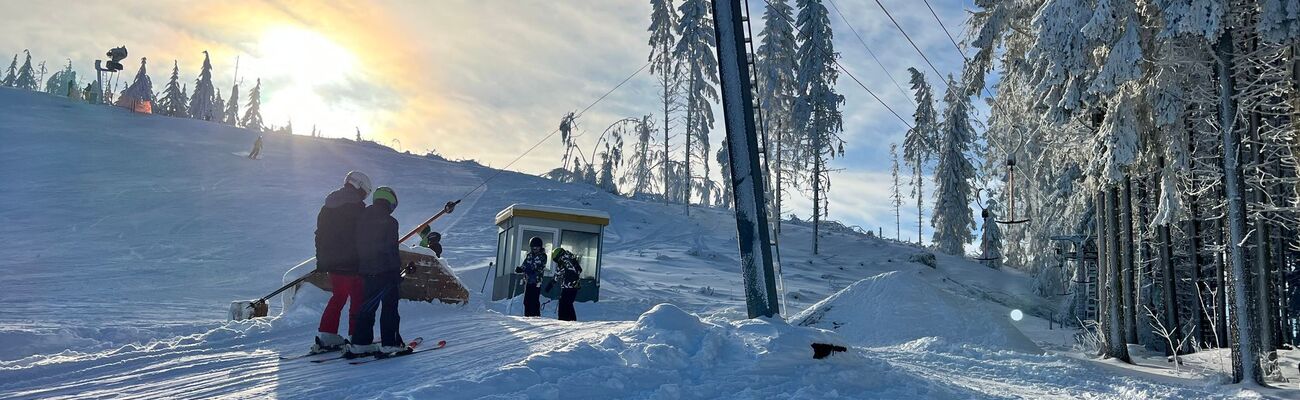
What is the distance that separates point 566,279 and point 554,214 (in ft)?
21.6

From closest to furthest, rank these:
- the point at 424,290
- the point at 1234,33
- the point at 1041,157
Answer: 1. the point at 1234,33
2. the point at 424,290
3. the point at 1041,157

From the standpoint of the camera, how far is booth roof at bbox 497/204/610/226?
1744cm

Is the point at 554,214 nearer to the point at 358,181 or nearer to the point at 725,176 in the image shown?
the point at 358,181

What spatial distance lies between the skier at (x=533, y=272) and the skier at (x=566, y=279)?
26 centimetres

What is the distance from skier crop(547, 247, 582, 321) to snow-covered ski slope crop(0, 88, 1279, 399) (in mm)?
1047

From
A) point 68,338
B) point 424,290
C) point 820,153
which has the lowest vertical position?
point 68,338

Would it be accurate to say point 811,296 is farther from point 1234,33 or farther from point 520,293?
point 1234,33

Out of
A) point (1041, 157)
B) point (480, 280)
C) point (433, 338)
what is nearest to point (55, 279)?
point (480, 280)

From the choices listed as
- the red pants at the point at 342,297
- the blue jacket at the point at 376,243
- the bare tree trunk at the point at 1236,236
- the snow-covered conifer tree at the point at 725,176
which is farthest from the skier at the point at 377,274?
the snow-covered conifer tree at the point at 725,176

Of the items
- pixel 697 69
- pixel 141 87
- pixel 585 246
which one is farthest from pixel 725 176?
pixel 141 87

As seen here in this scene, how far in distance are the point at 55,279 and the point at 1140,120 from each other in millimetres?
21679

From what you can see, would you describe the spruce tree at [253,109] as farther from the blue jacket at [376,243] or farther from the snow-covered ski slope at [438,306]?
the blue jacket at [376,243]

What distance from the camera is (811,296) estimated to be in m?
24.5

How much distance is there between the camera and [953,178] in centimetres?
4028
